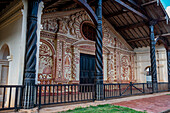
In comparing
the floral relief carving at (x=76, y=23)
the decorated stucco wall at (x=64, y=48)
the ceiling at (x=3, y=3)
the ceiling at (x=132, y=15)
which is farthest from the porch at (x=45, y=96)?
the ceiling at (x=132, y=15)

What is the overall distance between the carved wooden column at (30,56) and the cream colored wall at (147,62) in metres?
11.9

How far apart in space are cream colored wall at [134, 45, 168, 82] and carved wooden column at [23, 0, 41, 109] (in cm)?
1186

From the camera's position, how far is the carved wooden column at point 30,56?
4.07 m

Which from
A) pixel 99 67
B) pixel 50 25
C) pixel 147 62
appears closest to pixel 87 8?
pixel 99 67

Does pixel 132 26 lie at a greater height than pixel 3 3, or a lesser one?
greater

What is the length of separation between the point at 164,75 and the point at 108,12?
23.7 ft

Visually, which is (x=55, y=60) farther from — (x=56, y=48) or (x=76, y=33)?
(x=76, y=33)

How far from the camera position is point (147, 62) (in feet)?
45.8

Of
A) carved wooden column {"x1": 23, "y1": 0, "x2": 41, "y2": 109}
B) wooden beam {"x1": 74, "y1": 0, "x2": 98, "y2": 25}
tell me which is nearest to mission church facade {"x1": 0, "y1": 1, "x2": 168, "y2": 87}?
carved wooden column {"x1": 23, "y1": 0, "x2": 41, "y2": 109}

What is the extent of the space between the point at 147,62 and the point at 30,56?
40.0ft

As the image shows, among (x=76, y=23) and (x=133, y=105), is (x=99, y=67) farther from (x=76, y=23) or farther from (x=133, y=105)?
(x=76, y=23)

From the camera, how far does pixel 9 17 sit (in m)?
5.48

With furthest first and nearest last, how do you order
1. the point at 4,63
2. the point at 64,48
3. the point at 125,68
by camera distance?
1. the point at 125,68
2. the point at 64,48
3. the point at 4,63

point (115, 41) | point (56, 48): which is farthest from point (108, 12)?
point (56, 48)
